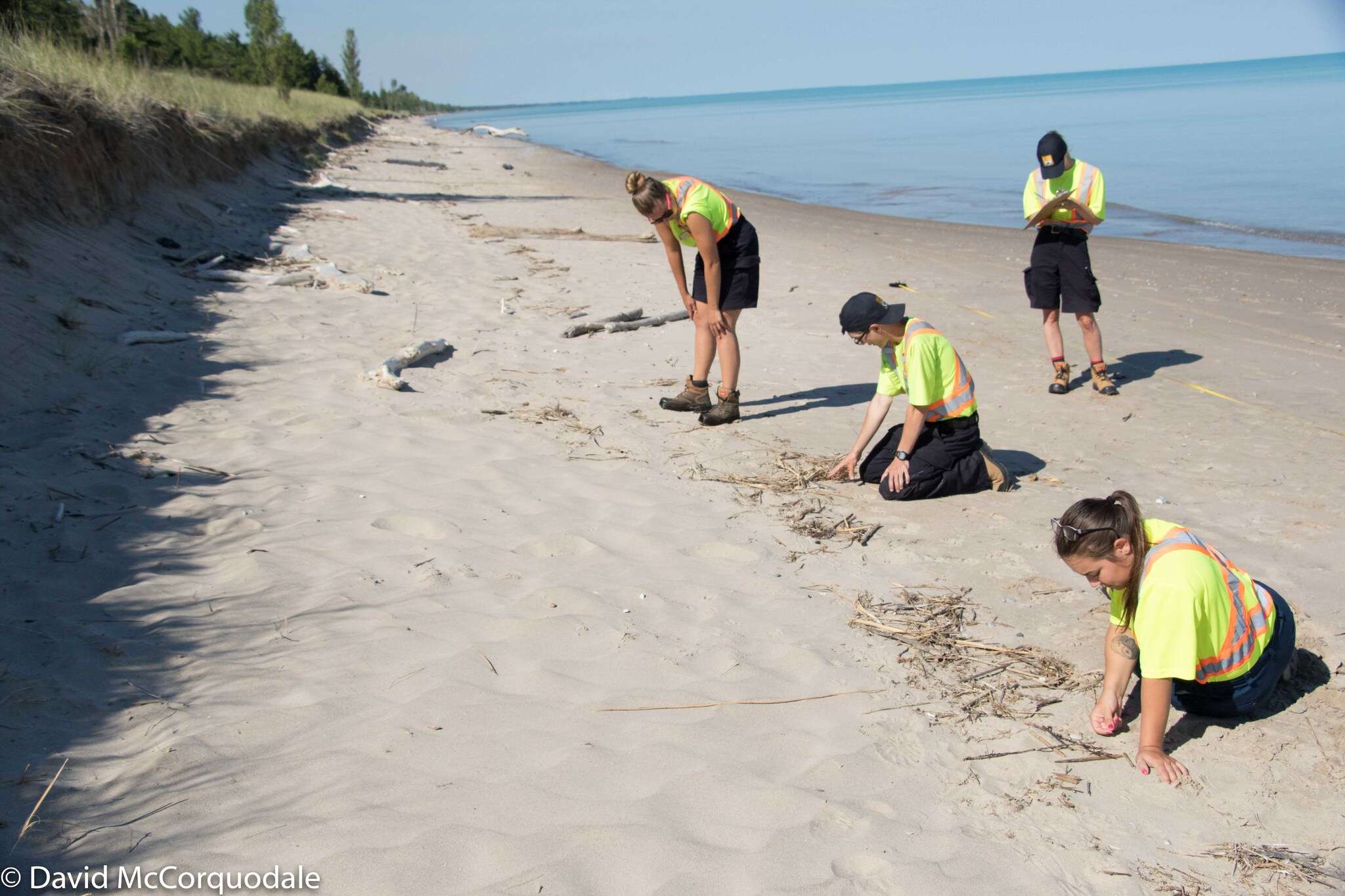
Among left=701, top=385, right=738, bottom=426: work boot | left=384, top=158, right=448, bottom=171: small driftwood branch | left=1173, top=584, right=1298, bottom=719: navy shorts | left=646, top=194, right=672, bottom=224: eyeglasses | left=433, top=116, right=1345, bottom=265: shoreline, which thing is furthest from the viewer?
left=384, top=158, right=448, bottom=171: small driftwood branch

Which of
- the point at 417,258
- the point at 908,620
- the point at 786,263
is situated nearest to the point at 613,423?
the point at 908,620

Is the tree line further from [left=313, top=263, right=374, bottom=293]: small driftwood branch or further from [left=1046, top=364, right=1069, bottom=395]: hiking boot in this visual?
[left=1046, top=364, right=1069, bottom=395]: hiking boot

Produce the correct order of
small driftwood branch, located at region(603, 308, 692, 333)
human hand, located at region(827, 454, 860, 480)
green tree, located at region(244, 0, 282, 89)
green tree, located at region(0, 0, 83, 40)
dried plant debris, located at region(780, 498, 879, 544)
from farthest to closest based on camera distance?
green tree, located at region(244, 0, 282, 89) < green tree, located at region(0, 0, 83, 40) < small driftwood branch, located at region(603, 308, 692, 333) < human hand, located at region(827, 454, 860, 480) < dried plant debris, located at region(780, 498, 879, 544)

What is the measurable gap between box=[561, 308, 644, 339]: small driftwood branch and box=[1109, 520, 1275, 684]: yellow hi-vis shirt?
564 centimetres

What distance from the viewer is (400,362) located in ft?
21.0

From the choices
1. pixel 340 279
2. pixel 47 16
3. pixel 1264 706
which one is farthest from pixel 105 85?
pixel 1264 706

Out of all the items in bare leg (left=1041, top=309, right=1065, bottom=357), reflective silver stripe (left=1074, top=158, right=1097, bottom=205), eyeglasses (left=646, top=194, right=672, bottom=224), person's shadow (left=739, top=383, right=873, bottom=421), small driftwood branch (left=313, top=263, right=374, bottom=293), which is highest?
reflective silver stripe (left=1074, top=158, right=1097, bottom=205)

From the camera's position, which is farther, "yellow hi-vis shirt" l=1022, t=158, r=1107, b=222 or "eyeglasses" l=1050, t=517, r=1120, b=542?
"yellow hi-vis shirt" l=1022, t=158, r=1107, b=222

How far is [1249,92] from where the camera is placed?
58.6 metres

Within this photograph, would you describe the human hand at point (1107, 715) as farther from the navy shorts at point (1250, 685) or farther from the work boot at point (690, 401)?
the work boot at point (690, 401)

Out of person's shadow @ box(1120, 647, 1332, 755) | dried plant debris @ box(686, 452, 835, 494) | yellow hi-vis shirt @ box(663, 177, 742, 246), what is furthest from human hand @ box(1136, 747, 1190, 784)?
yellow hi-vis shirt @ box(663, 177, 742, 246)

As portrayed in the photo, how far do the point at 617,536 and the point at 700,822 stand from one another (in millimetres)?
1894

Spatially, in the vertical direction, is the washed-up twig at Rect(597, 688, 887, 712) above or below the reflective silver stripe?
below

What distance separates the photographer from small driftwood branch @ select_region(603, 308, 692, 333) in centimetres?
815
